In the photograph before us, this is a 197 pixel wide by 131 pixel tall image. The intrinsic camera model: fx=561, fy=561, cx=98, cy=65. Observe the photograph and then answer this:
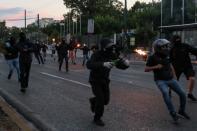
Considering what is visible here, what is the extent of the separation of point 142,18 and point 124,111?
85389mm

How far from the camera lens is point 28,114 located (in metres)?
11.3

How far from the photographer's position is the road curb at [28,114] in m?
9.82

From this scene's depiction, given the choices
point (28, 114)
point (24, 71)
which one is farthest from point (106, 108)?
point (24, 71)

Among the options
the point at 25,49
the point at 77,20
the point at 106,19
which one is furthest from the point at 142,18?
the point at 25,49

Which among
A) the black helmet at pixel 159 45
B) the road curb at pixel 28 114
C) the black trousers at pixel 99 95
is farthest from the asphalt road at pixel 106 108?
the black helmet at pixel 159 45

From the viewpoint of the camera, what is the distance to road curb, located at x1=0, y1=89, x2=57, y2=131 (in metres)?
9.82

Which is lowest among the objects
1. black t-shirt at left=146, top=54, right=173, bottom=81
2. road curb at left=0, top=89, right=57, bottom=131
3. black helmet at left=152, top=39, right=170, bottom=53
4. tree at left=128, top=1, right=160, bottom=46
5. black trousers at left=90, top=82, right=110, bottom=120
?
road curb at left=0, top=89, right=57, bottom=131

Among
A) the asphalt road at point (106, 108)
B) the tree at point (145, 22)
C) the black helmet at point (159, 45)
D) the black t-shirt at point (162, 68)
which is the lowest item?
the asphalt road at point (106, 108)

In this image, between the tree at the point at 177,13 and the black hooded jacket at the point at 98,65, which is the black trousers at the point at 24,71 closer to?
the black hooded jacket at the point at 98,65

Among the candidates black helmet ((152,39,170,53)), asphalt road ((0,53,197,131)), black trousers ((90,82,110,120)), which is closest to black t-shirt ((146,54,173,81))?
black helmet ((152,39,170,53))

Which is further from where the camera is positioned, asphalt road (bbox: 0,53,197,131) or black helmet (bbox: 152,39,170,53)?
black helmet (bbox: 152,39,170,53)

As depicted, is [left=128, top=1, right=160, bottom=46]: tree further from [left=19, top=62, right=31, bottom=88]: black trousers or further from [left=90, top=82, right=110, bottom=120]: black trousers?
[left=90, top=82, right=110, bottom=120]: black trousers

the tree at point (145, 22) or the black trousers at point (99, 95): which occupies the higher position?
the tree at point (145, 22)

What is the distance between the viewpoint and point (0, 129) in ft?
30.6
